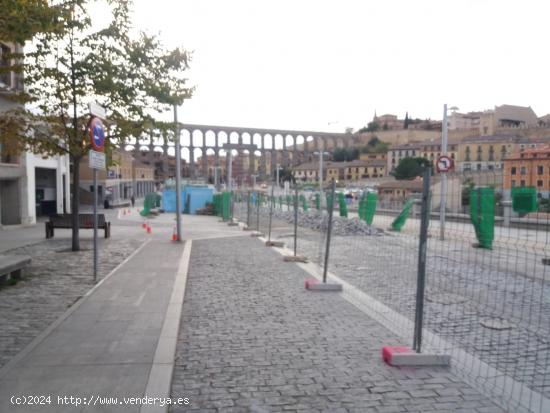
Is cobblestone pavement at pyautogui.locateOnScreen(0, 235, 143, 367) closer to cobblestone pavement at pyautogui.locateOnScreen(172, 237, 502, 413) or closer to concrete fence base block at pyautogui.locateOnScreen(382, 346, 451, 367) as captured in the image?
cobblestone pavement at pyautogui.locateOnScreen(172, 237, 502, 413)

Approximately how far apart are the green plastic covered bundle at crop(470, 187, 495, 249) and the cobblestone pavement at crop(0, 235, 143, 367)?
20.2ft

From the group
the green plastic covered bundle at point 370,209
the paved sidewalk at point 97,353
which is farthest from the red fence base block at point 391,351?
the green plastic covered bundle at point 370,209

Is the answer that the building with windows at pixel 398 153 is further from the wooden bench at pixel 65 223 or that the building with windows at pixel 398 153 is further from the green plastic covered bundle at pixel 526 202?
the green plastic covered bundle at pixel 526 202

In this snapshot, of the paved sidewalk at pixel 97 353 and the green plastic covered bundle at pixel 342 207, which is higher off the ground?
the green plastic covered bundle at pixel 342 207

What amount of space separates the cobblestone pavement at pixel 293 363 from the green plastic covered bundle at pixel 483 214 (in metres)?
2.19

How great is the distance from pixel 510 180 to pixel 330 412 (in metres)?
7.48

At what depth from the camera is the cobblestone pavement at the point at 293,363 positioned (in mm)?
4043

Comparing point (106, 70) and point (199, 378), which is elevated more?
point (106, 70)

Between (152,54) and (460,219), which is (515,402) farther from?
(152,54)

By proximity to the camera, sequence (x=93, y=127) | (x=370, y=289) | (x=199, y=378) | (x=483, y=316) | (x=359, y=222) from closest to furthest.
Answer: (x=199, y=378), (x=483, y=316), (x=93, y=127), (x=370, y=289), (x=359, y=222)

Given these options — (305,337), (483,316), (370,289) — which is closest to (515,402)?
(305,337)

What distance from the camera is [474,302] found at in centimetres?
790

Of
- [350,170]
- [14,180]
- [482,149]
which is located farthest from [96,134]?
[350,170]

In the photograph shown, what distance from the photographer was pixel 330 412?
12.6ft
